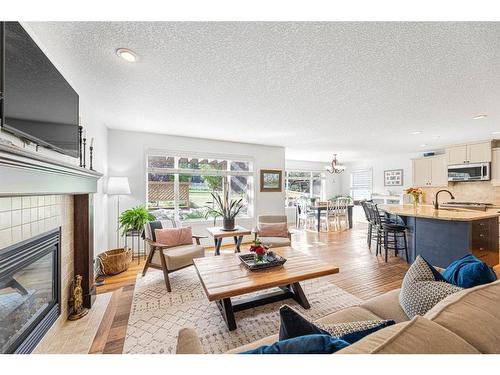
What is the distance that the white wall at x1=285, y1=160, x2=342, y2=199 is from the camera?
783 centimetres

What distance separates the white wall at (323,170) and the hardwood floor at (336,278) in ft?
11.0

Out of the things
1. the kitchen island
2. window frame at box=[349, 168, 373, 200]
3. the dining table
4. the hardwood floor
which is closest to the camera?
the hardwood floor

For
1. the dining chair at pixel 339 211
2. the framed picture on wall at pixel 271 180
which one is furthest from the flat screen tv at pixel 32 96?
the dining chair at pixel 339 211

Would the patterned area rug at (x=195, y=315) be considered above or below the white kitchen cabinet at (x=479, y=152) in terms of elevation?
below

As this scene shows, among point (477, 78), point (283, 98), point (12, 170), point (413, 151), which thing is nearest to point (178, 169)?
point (283, 98)

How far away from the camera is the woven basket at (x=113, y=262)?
2.95 m

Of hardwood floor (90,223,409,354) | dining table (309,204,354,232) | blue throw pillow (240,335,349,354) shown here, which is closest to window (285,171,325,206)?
dining table (309,204,354,232)

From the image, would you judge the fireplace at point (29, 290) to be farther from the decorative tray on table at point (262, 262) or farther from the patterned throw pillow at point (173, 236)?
the decorative tray on table at point (262, 262)

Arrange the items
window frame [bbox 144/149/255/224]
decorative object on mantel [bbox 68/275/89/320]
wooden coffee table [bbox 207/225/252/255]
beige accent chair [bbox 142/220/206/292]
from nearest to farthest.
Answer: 1. decorative object on mantel [bbox 68/275/89/320]
2. beige accent chair [bbox 142/220/206/292]
3. wooden coffee table [bbox 207/225/252/255]
4. window frame [bbox 144/149/255/224]

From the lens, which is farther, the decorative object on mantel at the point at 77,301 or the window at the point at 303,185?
the window at the point at 303,185

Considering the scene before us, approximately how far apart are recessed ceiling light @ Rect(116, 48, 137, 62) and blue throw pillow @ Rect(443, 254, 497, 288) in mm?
2690

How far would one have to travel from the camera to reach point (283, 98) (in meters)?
2.47

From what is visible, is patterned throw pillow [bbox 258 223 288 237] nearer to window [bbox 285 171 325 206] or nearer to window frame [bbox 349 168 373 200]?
window [bbox 285 171 325 206]
